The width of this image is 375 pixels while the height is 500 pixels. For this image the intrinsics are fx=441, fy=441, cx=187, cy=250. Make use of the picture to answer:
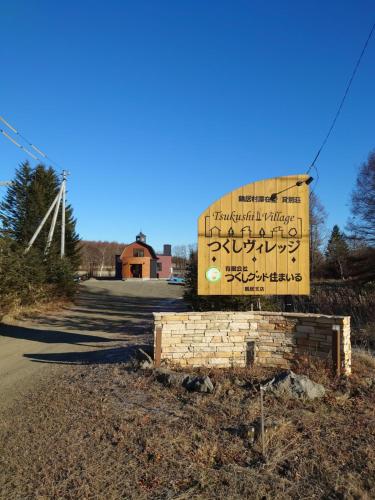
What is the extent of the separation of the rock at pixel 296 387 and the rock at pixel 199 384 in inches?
31.5

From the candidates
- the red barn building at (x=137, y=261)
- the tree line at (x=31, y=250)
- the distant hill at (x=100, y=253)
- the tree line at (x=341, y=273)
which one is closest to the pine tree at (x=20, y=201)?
the tree line at (x=31, y=250)

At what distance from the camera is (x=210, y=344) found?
7699 millimetres

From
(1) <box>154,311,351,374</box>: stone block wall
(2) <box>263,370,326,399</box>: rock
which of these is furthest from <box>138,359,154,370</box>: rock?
(2) <box>263,370,326,399</box>: rock

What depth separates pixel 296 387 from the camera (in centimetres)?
600

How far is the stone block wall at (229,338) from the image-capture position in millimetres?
7605

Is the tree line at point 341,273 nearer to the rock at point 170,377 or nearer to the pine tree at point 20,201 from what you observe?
the rock at point 170,377

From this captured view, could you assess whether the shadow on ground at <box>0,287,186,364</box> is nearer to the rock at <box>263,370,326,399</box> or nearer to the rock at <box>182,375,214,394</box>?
the rock at <box>182,375,214,394</box>

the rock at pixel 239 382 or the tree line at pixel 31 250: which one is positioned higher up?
the tree line at pixel 31 250

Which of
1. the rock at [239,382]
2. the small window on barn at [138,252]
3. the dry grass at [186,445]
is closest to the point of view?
the dry grass at [186,445]

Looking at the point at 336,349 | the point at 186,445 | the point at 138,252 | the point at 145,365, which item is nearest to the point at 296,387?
the point at 336,349

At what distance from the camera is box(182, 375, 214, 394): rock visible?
629cm

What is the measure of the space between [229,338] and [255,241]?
1.89 meters

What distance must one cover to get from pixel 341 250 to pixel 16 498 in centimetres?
4129

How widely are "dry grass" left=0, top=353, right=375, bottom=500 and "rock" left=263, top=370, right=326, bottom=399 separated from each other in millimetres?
148
